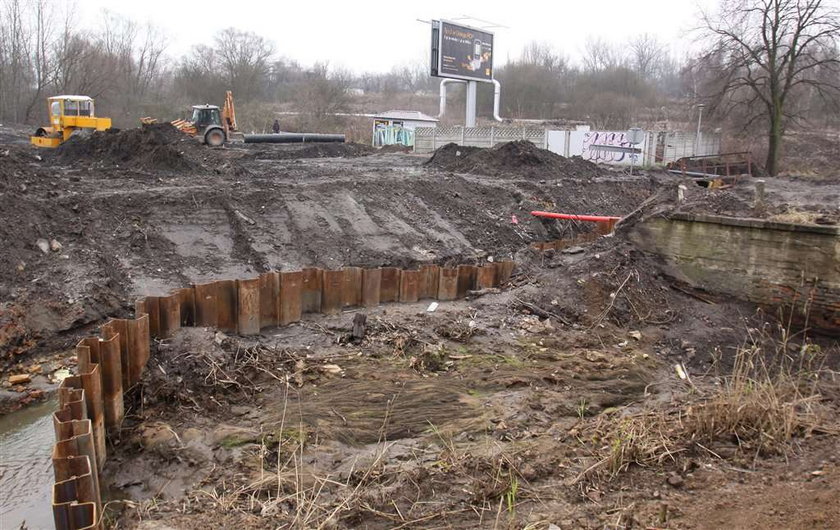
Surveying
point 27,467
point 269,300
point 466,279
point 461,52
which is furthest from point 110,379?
point 461,52

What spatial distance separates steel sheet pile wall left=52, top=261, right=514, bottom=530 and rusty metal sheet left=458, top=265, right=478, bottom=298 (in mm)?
16

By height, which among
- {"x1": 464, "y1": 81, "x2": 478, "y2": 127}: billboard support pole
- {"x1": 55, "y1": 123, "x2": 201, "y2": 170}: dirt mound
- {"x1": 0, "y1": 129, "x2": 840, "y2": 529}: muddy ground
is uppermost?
{"x1": 464, "y1": 81, "x2": 478, "y2": 127}: billboard support pole

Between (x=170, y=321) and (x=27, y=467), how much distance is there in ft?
6.45

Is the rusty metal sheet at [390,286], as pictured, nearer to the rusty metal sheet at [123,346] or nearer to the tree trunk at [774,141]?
the rusty metal sheet at [123,346]

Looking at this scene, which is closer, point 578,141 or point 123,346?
point 123,346

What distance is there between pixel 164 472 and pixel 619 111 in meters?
52.5

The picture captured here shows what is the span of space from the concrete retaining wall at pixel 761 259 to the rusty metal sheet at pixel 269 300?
5.22 m

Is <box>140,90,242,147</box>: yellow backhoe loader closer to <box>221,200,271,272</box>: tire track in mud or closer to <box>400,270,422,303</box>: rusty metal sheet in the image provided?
<box>221,200,271,272</box>: tire track in mud

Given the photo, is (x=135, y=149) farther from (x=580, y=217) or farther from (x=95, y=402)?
(x=95, y=402)

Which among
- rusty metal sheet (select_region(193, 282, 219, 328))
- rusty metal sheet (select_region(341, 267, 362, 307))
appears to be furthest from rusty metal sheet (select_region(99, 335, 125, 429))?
rusty metal sheet (select_region(341, 267, 362, 307))

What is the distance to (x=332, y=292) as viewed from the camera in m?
8.90

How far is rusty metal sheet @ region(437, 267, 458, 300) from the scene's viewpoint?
9.55 metres

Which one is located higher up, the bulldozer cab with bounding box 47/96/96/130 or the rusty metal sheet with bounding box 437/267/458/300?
the bulldozer cab with bounding box 47/96/96/130

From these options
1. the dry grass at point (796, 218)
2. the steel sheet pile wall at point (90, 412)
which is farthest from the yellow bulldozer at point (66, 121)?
the dry grass at point (796, 218)
